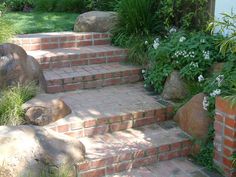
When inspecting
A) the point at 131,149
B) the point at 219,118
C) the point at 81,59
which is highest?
the point at 81,59

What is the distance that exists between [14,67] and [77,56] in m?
1.24

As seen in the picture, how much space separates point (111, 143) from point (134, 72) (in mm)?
1531

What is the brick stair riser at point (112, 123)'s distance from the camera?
3.88m

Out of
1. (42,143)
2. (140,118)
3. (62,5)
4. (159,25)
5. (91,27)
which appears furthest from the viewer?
(62,5)

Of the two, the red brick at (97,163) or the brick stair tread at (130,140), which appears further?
the brick stair tread at (130,140)

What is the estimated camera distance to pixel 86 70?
16.7 ft

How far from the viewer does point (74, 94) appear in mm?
4691

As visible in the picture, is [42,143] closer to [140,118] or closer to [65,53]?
[140,118]

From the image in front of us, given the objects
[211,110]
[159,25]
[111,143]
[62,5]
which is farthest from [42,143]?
[62,5]

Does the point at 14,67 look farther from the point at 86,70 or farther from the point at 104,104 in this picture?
the point at 86,70

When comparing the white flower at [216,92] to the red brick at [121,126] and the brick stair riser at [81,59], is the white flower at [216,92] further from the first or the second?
the brick stair riser at [81,59]

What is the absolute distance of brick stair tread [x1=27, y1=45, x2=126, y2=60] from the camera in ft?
17.0

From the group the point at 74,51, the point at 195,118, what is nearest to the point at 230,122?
the point at 195,118

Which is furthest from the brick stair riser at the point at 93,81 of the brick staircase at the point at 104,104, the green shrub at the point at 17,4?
the green shrub at the point at 17,4
